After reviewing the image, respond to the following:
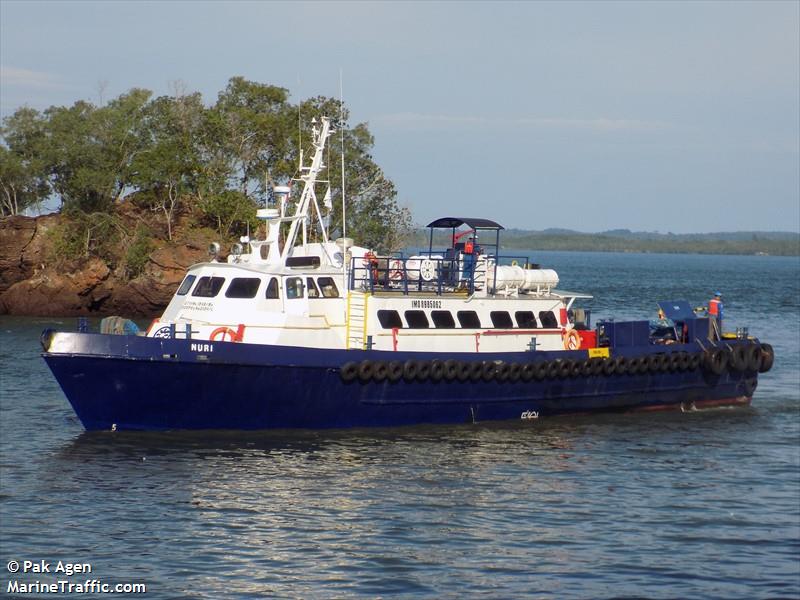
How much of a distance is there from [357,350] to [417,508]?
17.9 feet

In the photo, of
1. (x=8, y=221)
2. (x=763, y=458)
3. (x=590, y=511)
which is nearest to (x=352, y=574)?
(x=590, y=511)

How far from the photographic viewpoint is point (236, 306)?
22562mm

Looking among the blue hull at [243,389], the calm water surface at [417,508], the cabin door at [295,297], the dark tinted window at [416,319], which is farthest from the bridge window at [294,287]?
the calm water surface at [417,508]

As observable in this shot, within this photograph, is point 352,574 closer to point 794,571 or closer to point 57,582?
point 57,582

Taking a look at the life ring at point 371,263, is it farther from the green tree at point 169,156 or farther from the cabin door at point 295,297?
the green tree at point 169,156

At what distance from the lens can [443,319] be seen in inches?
957

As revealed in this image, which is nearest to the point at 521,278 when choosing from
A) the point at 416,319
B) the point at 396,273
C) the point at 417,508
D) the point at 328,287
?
the point at 396,273

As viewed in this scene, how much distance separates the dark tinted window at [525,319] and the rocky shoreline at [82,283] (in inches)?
1108

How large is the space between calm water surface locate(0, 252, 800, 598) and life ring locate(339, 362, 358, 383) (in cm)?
123

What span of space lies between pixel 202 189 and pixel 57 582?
4051 centimetres

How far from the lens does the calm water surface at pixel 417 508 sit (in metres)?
14.5

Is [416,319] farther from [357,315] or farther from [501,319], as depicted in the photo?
[501,319]

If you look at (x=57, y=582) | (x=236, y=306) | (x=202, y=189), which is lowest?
(x=57, y=582)

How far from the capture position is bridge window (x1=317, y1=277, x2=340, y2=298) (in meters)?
23.2
